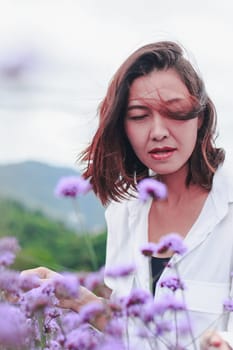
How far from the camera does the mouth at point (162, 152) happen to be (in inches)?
52.7

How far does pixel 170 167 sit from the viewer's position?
1.38 m

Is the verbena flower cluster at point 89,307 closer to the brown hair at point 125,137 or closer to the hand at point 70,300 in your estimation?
the hand at point 70,300

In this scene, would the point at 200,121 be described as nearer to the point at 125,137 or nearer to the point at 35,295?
the point at 125,137

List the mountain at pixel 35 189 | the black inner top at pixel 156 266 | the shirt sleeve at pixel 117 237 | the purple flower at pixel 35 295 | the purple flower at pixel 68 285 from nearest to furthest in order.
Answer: the mountain at pixel 35 189
the purple flower at pixel 68 285
the purple flower at pixel 35 295
the black inner top at pixel 156 266
the shirt sleeve at pixel 117 237

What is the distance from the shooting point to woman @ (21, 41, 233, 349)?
4.44 ft

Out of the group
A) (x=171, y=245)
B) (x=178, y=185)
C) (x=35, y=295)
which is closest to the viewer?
(x=171, y=245)

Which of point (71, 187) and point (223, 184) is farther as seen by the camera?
point (223, 184)

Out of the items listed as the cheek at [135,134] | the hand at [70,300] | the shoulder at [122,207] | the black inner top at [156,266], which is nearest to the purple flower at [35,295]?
the hand at [70,300]

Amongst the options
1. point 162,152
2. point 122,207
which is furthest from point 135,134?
point 122,207

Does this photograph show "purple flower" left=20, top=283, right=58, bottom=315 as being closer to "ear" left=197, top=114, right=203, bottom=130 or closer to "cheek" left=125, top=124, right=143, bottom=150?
"cheek" left=125, top=124, right=143, bottom=150

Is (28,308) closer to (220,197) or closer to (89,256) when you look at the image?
(89,256)

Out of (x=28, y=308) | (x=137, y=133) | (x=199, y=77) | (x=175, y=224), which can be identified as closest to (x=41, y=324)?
(x=28, y=308)

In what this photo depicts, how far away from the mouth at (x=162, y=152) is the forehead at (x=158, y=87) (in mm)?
101

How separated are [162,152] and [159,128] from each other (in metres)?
0.07
